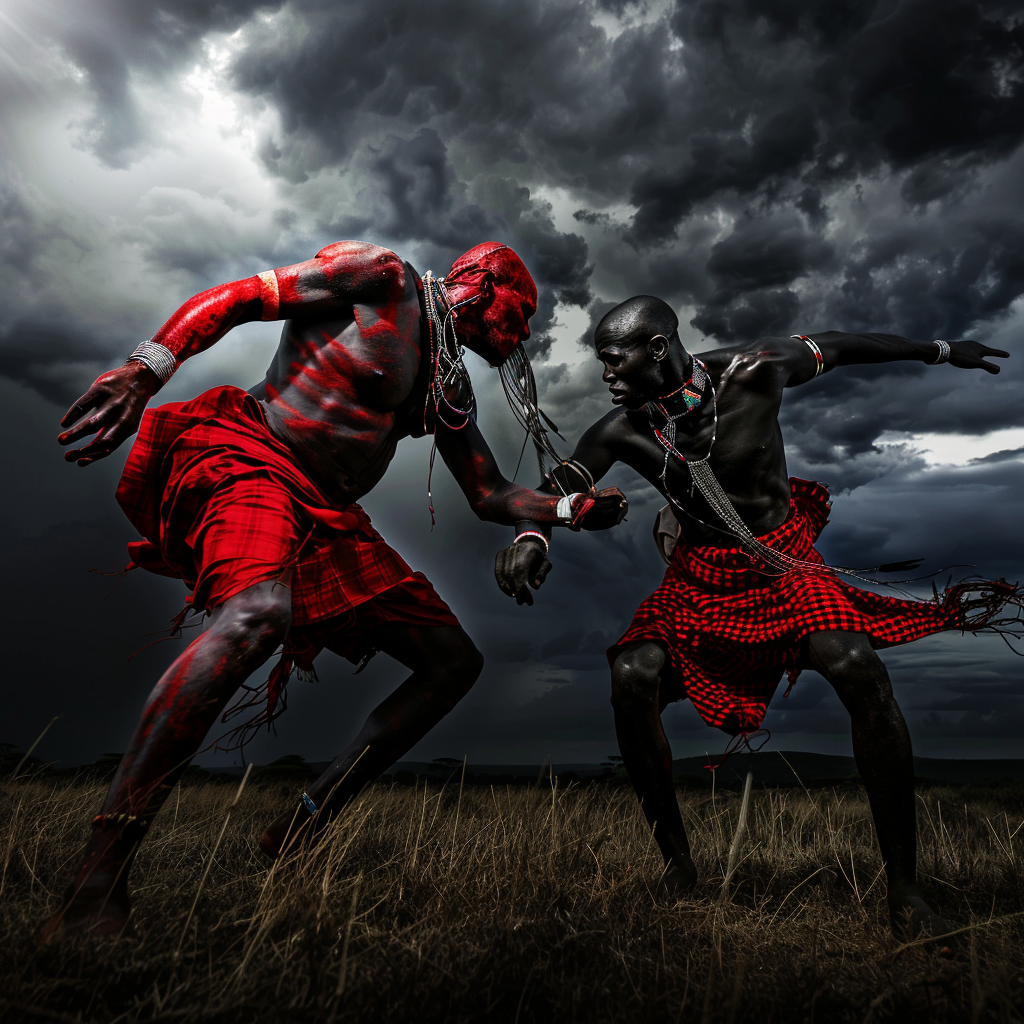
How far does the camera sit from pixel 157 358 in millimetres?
2197

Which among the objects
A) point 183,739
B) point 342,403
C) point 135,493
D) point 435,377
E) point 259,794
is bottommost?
point 259,794

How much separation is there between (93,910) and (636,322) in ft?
8.62

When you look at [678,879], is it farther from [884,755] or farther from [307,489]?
[307,489]

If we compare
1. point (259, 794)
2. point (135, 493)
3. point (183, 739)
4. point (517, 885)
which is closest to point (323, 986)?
point (183, 739)

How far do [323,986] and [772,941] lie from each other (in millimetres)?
1342

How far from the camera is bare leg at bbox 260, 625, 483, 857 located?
2.69 metres

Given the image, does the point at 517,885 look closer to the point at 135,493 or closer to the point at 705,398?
the point at 135,493

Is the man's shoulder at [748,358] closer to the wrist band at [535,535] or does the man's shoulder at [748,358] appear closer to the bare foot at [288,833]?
the wrist band at [535,535]

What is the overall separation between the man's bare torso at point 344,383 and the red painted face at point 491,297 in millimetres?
364

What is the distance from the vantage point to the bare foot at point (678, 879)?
2713 millimetres

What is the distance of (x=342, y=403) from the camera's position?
264 centimetres

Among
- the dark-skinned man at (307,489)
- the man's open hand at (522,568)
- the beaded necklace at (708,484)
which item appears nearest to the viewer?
the dark-skinned man at (307,489)

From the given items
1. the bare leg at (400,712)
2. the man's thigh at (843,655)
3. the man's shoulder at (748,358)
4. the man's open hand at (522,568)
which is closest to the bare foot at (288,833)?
the bare leg at (400,712)

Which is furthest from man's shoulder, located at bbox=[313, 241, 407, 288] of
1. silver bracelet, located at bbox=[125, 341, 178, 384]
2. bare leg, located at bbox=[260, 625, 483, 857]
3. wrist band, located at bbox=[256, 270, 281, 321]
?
bare leg, located at bbox=[260, 625, 483, 857]
